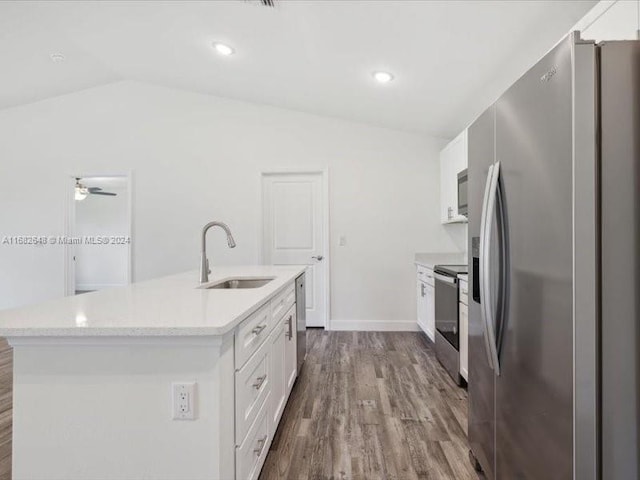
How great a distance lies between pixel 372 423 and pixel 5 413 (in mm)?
2367

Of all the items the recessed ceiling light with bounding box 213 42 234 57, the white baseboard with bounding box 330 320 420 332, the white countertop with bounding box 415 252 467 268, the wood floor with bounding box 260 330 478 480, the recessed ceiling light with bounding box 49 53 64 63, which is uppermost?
the recessed ceiling light with bounding box 49 53 64 63

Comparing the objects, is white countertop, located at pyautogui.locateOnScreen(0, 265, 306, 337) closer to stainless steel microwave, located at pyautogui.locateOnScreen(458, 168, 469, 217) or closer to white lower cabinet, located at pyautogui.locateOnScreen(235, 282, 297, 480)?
white lower cabinet, located at pyautogui.locateOnScreen(235, 282, 297, 480)

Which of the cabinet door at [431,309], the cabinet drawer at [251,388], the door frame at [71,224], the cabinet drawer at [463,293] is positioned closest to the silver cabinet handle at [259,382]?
→ the cabinet drawer at [251,388]

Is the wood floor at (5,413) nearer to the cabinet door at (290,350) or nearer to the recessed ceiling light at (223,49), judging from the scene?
the cabinet door at (290,350)

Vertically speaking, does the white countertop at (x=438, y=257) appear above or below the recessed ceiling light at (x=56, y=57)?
below

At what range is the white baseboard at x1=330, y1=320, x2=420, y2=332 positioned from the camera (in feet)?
13.8

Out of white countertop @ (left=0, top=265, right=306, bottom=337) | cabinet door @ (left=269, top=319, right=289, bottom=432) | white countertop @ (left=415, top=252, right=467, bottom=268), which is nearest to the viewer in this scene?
white countertop @ (left=0, top=265, right=306, bottom=337)

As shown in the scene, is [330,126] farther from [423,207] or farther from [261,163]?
[423,207]

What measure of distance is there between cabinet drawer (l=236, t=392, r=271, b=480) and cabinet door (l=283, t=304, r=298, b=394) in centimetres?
54

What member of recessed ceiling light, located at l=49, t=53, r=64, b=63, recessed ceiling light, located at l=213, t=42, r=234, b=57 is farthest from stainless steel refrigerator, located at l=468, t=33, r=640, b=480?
recessed ceiling light, located at l=49, t=53, r=64, b=63

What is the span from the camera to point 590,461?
36.2 inches

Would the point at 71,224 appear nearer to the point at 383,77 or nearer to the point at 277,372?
the point at 277,372

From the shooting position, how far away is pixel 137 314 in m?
1.18

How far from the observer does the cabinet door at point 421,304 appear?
364 cm
